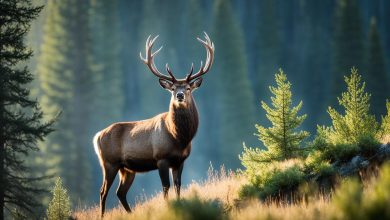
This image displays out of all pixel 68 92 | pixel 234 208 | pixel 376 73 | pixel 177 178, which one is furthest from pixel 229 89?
pixel 234 208

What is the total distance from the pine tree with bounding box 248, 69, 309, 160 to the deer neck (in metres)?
1.14

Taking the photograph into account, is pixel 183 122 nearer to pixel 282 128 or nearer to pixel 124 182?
pixel 282 128

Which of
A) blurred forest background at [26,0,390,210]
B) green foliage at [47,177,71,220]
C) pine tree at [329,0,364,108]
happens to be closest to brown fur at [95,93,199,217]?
green foliage at [47,177,71,220]

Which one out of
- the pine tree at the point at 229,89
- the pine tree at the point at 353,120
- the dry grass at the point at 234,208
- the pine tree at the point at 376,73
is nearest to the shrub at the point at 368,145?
the dry grass at the point at 234,208

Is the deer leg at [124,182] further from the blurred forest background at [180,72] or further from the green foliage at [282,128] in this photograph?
the blurred forest background at [180,72]

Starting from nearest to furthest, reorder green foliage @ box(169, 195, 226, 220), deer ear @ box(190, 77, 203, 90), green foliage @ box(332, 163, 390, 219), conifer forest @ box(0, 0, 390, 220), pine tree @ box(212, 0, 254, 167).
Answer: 1. green foliage @ box(332, 163, 390, 219)
2. green foliage @ box(169, 195, 226, 220)
3. conifer forest @ box(0, 0, 390, 220)
4. deer ear @ box(190, 77, 203, 90)
5. pine tree @ box(212, 0, 254, 167)

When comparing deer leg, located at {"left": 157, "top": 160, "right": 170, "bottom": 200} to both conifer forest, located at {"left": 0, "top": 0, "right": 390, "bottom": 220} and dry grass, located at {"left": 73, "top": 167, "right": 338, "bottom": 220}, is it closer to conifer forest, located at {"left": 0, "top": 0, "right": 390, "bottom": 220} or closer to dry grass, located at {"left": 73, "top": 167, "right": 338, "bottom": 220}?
dry grass, located at {"left": 73, "top": 167, "right": 338, "bottom": 220}

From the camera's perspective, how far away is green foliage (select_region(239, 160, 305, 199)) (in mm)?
7887

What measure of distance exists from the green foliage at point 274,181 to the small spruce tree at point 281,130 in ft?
3.52

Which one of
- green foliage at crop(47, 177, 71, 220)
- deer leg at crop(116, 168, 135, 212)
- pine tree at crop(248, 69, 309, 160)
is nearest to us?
green foliage at crop(47, 177, 71, 220)

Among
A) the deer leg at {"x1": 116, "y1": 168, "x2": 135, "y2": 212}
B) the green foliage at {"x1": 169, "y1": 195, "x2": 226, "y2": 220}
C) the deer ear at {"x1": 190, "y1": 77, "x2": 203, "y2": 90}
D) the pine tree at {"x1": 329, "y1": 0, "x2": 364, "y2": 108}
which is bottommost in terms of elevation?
the green foliage at {"x1": 169, "y1": 195, "x2": 226, "y2": 220}

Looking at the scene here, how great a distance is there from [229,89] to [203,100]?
7.25m

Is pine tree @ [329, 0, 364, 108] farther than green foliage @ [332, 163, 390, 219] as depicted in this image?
Yes

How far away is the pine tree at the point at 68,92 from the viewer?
117 ft
